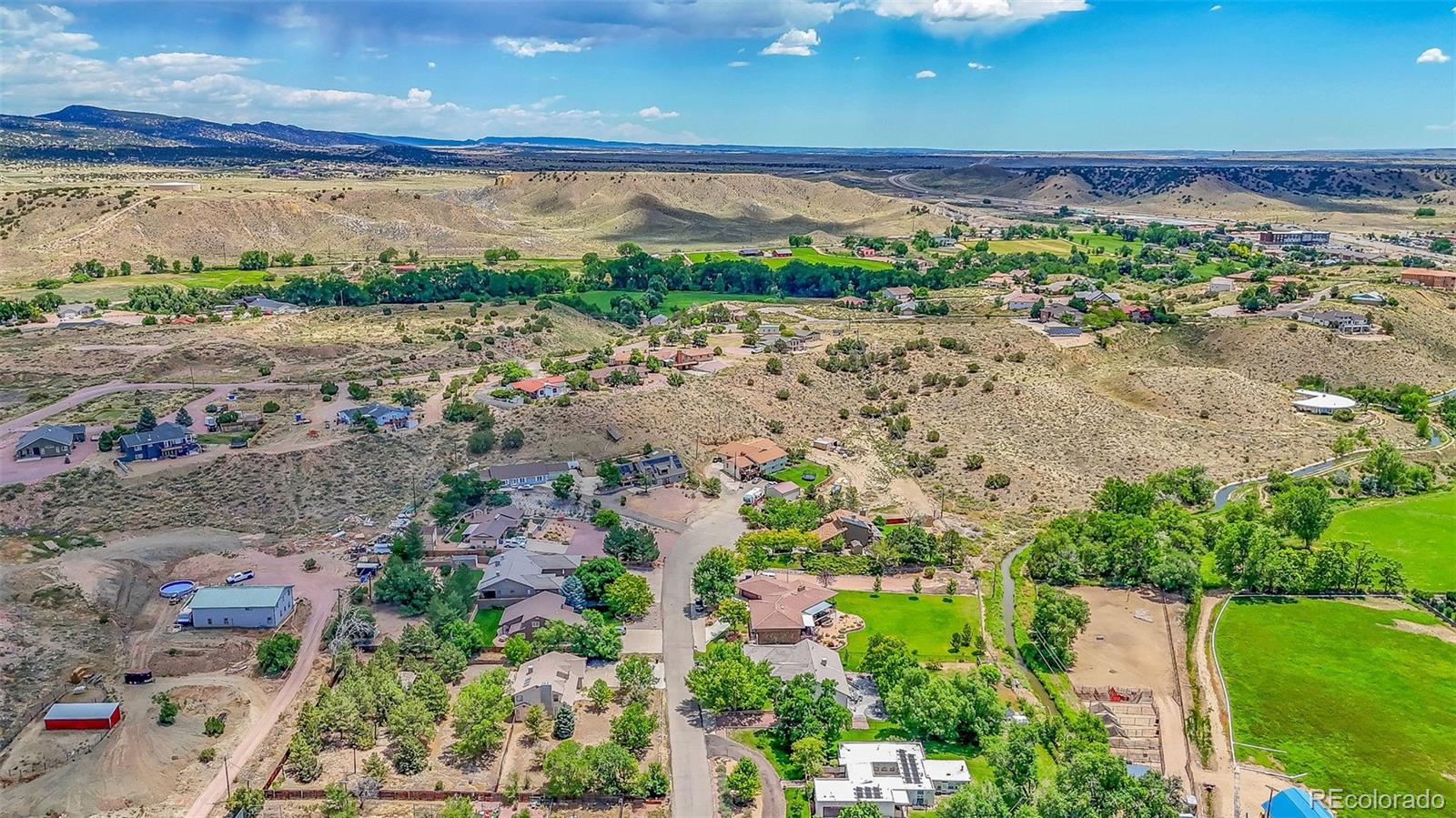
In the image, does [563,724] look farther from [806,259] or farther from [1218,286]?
[806,259]

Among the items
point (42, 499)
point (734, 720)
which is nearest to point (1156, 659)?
point (734, 720)

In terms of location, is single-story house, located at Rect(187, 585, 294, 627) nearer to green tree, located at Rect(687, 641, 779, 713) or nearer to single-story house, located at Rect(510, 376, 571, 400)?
green tree, located at Rect(687, 641, 779, 713)

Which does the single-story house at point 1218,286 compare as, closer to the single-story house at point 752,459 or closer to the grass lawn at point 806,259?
the grass lawn at point 806,259

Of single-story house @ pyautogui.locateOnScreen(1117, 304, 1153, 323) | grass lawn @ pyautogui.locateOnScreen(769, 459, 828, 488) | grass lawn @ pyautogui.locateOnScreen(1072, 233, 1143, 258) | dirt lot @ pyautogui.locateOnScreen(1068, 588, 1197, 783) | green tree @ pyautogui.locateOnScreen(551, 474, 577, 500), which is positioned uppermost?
grass lawn @ pyautogui.locateOnScreen(1072, 233, 1143, 258)

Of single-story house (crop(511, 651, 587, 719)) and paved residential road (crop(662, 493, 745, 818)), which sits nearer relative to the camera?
paved residential road (crop(662, 493, 745, 818))

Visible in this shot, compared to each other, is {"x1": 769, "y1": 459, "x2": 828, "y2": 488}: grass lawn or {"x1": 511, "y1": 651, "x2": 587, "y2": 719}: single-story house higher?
{"x1": 769, "y1": 459, "x2": 828, "y2": 488}: grass lawn

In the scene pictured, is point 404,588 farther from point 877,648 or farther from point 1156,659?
point 1156,659

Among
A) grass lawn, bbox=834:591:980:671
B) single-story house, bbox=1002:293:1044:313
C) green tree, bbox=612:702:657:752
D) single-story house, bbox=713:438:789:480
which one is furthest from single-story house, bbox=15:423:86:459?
single-story house, bbox=1002:293:1044:313
